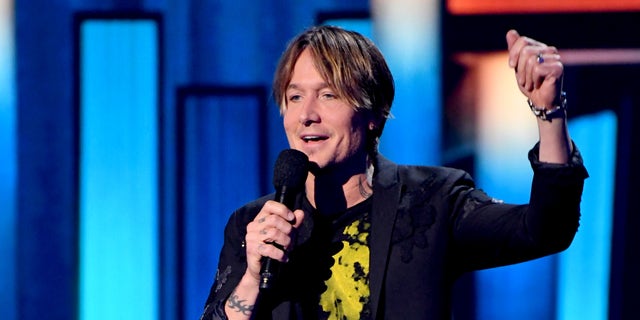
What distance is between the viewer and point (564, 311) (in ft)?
9.82

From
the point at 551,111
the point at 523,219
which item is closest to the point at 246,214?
the point at 523,219

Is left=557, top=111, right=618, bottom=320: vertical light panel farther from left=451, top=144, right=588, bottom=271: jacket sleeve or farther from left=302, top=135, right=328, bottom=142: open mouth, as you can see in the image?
left=302, top=135, right=328, bottom=142: open mouth

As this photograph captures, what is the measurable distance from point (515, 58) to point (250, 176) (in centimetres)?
174

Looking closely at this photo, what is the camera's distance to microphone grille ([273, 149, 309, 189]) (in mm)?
1530

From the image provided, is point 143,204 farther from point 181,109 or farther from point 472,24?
point 472,24

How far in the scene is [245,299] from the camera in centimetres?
157

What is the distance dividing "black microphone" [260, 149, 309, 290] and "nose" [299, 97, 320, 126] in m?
0.08

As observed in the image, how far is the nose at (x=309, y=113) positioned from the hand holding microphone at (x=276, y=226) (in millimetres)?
116

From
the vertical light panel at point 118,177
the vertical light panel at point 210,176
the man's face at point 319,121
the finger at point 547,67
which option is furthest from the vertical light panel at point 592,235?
the finger at point 547,67

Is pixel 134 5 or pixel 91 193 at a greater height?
pixel 134 5

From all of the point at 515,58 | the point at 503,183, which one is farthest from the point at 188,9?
the point at 515,58

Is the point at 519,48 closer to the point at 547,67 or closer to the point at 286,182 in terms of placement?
the point at 547,67

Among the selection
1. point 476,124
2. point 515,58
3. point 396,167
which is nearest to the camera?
point 515,58

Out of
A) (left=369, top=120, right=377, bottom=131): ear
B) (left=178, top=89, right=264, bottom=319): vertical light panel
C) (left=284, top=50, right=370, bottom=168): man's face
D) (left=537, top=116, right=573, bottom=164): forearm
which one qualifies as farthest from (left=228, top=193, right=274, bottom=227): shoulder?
(left=178, top=89, right=264, bottom=319): vertical light panel
